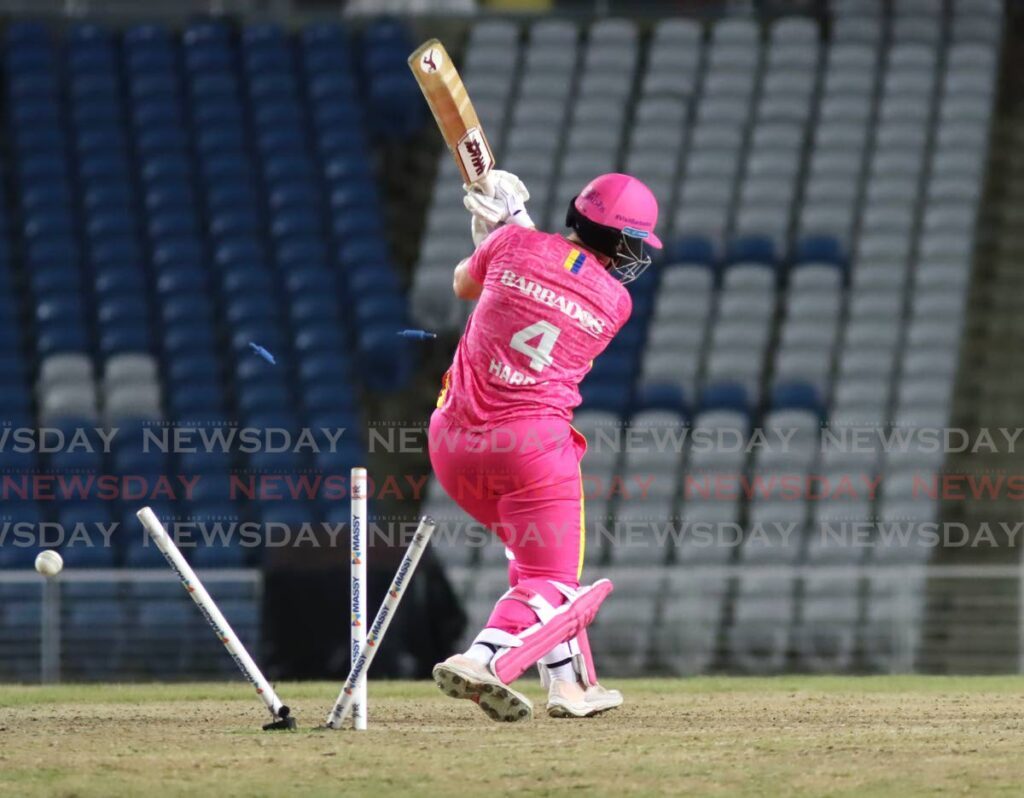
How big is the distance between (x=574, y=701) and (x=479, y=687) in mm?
880

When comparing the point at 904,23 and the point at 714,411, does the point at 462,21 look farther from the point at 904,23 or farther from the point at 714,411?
the point at 714,411

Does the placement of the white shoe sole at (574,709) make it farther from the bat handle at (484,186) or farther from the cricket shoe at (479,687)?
the bat handle at (484,186)

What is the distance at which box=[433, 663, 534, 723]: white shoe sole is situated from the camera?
659 centimetres

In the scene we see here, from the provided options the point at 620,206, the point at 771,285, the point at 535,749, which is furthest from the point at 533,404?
the point at 771,285

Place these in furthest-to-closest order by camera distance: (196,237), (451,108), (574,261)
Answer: (196,237) < (451,108) < (574,261)

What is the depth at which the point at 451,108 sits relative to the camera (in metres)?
7.75

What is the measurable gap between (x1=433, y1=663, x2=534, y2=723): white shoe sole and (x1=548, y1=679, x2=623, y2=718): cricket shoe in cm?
38

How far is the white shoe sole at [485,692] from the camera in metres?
6.59

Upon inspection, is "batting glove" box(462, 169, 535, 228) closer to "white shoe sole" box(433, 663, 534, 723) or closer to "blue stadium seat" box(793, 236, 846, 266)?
"white shoe sole" box(433, 663, 534, 723)

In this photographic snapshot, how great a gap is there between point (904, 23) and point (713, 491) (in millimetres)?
6806

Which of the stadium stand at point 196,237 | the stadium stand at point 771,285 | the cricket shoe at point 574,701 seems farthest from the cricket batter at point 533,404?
the stadium stand at point 196,237

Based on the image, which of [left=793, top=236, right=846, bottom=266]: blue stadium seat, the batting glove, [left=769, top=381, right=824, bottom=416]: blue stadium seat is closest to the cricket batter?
the batting glove

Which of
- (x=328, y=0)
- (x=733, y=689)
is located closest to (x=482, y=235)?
(x=733, y=689)

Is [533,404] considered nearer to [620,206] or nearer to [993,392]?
[620,206]
